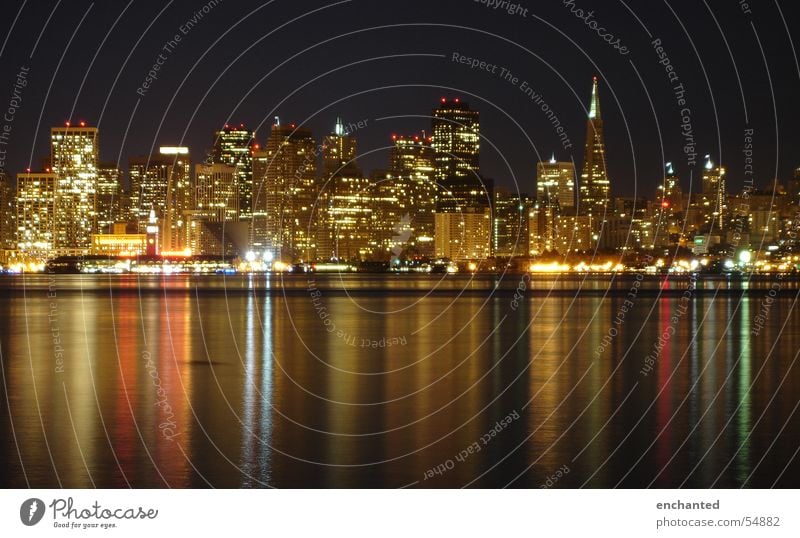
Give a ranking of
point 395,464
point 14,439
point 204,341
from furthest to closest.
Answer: point 204,341, point 14,439, point 395,464

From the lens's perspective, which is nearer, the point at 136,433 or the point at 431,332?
the point at 136,433

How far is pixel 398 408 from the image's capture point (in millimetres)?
20938

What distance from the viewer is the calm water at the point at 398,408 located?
1512cm

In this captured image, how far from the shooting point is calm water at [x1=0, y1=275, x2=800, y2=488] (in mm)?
15125

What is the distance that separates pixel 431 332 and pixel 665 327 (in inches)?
412

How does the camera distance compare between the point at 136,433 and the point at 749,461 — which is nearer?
the point at 749,461

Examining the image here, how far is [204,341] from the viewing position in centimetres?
3716

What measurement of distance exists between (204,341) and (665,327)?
63.2 ft

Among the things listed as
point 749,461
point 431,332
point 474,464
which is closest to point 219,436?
point 474,464

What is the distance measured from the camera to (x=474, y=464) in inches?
617
